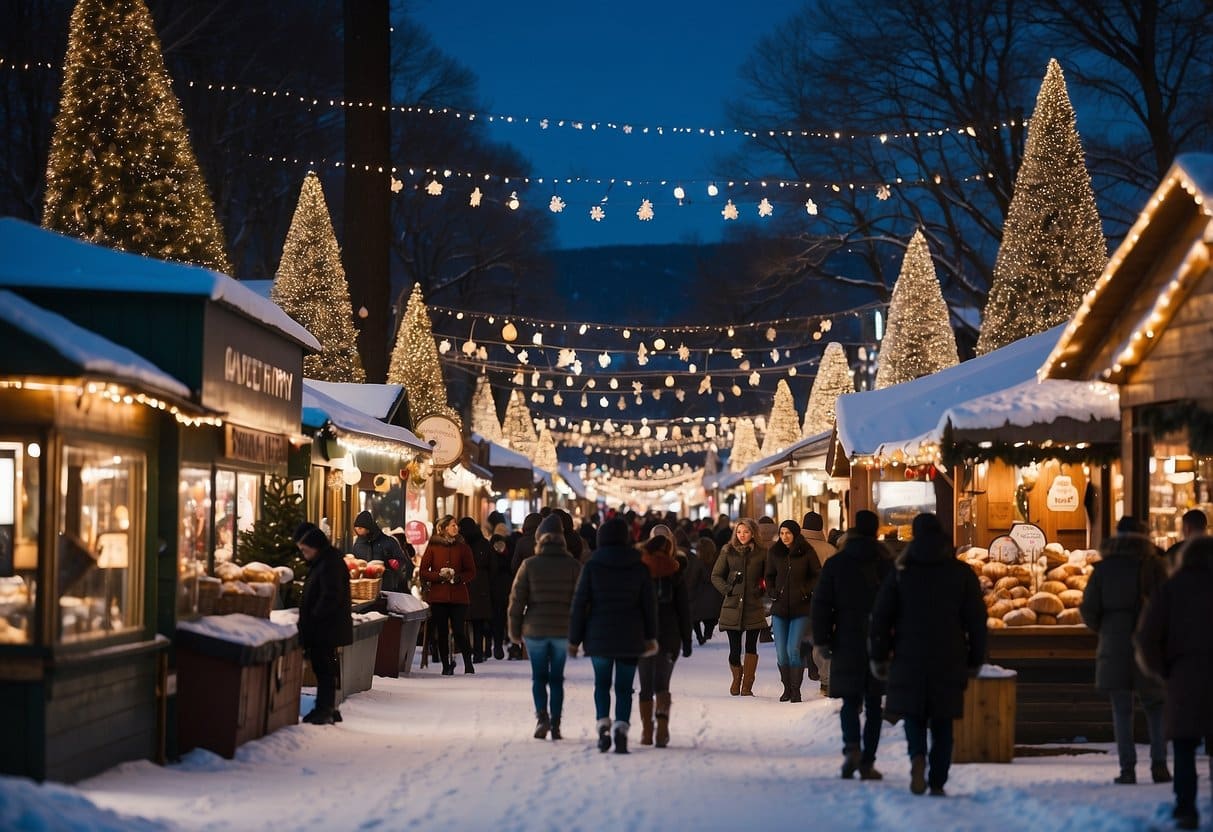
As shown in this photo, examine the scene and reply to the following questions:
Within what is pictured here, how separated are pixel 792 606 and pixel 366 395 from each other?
13.2 m

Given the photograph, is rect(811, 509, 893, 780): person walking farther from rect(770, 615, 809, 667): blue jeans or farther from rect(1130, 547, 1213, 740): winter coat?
rect(770, 615, 809, 667): blue jeans

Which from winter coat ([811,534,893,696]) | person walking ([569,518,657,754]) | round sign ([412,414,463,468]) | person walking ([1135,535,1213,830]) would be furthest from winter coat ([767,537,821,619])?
round sign ([412,414,463,468])

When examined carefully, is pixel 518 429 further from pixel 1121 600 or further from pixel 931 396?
pixel 1121 600

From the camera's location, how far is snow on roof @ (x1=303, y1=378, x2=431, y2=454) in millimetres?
20922

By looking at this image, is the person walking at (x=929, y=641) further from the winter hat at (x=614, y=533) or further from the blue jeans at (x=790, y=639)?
the blue jeans at (x=790, y=639)

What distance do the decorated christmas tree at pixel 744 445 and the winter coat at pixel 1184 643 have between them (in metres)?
64.1

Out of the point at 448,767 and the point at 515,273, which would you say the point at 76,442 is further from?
the point at 515,273

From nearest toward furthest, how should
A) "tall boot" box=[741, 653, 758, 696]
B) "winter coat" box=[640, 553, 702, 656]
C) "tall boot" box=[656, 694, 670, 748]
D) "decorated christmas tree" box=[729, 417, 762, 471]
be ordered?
"tall boot" box=[656, 694, 670, 748]
"winter coat" box=[640, 553, 702, 656]
"tall boot" box=[741, 653, 758, 696]
"decorated christmas tree" box=[729, 417, 762, 471]

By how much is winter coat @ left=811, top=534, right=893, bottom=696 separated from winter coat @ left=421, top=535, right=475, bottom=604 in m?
9.11

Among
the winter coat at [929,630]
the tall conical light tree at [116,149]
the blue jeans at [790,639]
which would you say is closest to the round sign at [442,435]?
the tall conical light tree at [116,149]

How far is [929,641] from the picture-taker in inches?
417

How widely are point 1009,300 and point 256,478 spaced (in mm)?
15055

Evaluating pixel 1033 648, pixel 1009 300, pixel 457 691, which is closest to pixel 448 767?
pixel 1033 648

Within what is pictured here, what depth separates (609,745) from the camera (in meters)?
13.0
